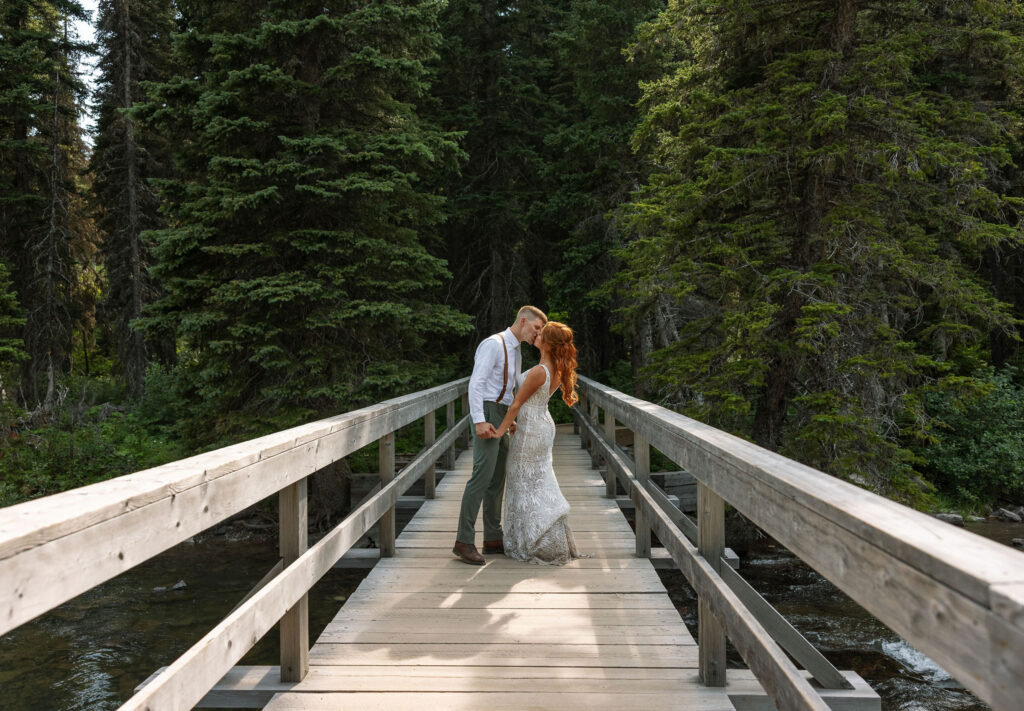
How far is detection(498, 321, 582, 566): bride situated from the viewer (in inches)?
202

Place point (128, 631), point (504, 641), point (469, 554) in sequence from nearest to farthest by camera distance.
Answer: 1. point (504, 641)
2. point (469, 554)
3. point (128, 631)

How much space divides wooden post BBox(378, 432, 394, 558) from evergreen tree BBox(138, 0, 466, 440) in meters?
6.02

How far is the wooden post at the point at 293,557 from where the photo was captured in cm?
309

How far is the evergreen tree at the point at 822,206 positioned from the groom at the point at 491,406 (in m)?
4.49

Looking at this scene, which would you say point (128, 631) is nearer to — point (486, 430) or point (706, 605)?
point (486, 430)

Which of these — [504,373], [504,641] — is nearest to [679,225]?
[504,373]

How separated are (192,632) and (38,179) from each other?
760 inches

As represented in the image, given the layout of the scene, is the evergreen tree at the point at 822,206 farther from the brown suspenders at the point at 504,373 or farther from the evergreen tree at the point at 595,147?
the evergreen tree at the point at 595,147

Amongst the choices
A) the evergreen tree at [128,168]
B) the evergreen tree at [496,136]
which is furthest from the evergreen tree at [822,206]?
the evergreen tree at [128,168]

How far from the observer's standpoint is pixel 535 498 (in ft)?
17.0

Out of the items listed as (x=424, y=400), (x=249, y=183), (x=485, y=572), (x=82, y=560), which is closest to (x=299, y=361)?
(x=249, y=183)

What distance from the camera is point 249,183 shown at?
11.5 meters

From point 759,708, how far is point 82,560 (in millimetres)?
2602

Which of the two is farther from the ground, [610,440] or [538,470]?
[538,470]
